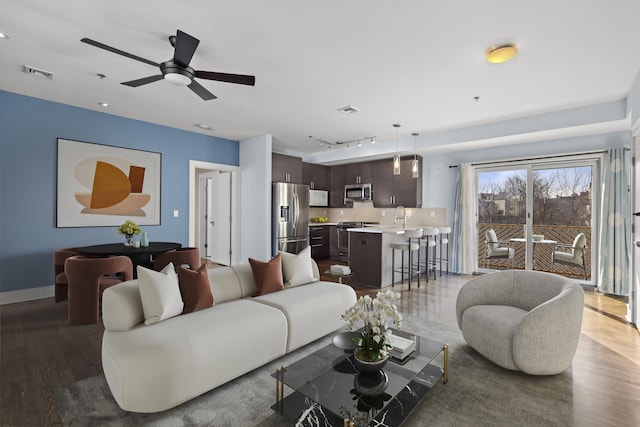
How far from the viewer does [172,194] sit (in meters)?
5.59

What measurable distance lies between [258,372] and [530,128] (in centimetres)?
504

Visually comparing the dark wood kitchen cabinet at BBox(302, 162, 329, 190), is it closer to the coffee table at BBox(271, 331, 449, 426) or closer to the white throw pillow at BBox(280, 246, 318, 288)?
the white throw pillow at BBox(280, 246, 318, 288)

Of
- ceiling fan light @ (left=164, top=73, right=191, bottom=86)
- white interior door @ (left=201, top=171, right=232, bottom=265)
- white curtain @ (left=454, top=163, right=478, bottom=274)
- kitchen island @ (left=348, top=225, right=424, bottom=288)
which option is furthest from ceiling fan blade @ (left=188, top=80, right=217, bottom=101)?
white curtain @ (left=454, top=163, right=478, bottom=274)

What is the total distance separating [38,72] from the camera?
3367 mm

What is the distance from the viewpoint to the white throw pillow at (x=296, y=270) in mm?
3329

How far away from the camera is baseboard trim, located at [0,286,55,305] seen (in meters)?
4.05

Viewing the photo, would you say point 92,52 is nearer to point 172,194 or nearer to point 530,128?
point 172,194

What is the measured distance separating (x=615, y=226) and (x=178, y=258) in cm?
640

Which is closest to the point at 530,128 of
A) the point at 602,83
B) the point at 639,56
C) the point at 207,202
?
the point at 602,83

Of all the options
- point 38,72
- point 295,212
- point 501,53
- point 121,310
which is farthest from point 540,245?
point 38,72

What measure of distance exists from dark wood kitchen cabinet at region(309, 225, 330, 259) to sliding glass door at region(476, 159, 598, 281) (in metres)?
3.55

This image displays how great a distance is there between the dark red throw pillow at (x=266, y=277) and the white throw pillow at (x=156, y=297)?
868 millimetres

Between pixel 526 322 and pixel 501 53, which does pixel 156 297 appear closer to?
pixel 526 322

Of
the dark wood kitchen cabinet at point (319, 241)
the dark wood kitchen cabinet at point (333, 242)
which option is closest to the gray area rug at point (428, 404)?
the dark wood kitchen cabinet at point (319, 241)
